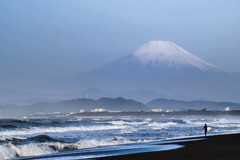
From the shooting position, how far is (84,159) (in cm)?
1405

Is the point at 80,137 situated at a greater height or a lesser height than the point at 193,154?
lesser

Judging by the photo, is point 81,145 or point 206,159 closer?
point 206,159

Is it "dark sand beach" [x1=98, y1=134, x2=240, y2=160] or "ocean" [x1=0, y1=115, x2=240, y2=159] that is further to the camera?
"ocean" [x1=0, y1=115, x2=240, y2=159]

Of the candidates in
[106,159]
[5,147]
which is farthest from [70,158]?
[5,147]

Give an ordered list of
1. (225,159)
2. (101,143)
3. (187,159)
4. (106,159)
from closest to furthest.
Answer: (225,159), (187,159), (106,159), (101,143)

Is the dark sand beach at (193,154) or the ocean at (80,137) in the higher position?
the dark sand beach at (193,154)

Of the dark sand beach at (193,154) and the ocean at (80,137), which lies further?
the ocean at (80,137)

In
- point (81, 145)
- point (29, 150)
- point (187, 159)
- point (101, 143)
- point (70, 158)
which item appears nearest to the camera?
point (187, 159)

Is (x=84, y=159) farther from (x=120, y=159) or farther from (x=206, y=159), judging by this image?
(x=206, y=159)

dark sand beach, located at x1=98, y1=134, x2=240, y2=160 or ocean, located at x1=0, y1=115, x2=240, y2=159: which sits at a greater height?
dark sand beach, located at x1=98, y1=134, x2=240, y2=160

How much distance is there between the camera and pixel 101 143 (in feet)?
81.3

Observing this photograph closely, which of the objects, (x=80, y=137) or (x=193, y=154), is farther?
(x=80, y=137)

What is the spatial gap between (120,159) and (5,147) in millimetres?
8826

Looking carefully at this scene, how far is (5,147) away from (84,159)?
7312 millimetres
